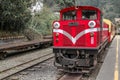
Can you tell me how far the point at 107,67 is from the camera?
13.5 meters

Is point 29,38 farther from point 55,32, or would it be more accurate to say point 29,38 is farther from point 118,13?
point 118,13

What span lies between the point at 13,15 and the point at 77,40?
12.0m

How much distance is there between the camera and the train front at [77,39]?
11727mm

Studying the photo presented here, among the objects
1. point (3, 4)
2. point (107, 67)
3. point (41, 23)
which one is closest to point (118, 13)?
point (41, 23)

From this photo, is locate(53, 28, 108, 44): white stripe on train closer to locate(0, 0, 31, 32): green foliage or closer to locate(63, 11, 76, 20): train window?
locate(63, 11, 76, 20): train window

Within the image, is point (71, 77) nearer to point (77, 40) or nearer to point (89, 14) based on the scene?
point (77, 40)

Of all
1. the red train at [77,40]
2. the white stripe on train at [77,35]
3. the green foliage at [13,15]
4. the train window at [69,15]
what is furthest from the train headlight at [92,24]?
the green foliage at [13,15]

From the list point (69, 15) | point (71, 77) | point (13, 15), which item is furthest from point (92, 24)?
point (13, 15)

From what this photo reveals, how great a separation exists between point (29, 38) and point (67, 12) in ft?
54.7

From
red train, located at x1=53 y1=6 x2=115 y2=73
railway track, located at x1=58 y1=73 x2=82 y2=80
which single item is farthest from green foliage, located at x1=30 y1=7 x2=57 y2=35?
railway track, located at x1=58 y1=73 x2=82 y2=80

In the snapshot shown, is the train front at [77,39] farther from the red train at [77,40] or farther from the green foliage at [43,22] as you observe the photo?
the green foliage at [43,22]

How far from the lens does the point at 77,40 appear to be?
39.5ft

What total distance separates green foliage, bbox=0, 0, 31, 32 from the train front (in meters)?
10.8

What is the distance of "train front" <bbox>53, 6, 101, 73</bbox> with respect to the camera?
11727 millimetres
